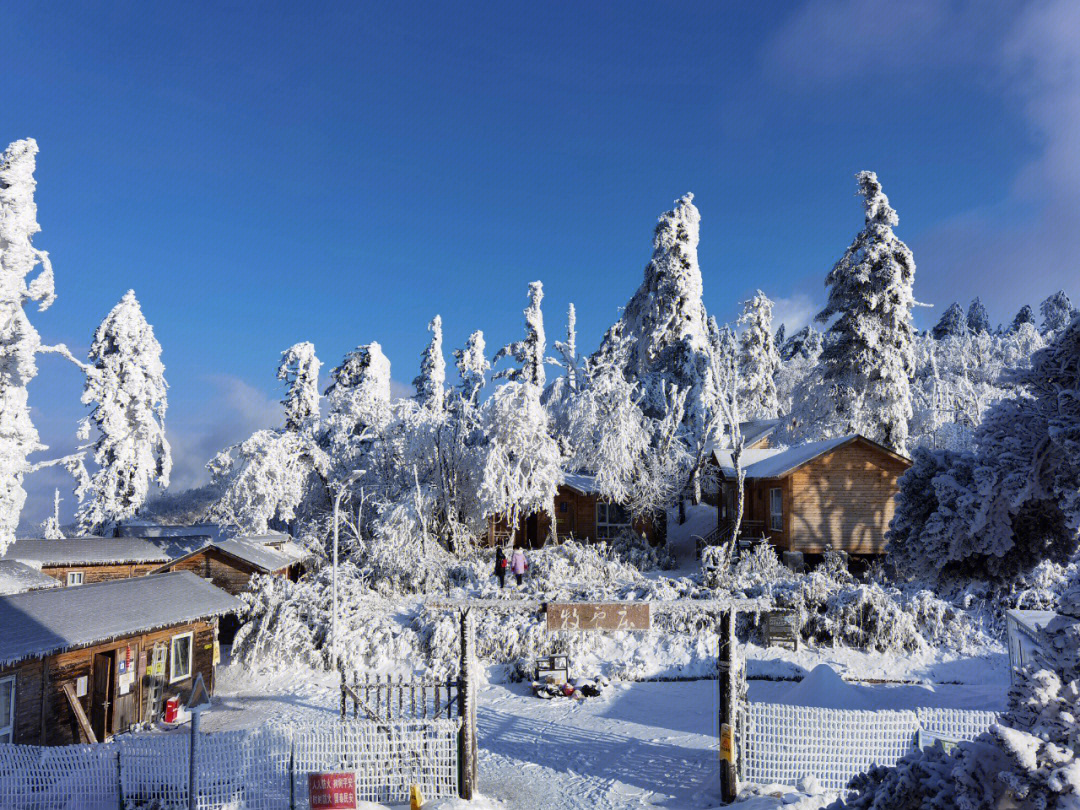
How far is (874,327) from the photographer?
3045 cm

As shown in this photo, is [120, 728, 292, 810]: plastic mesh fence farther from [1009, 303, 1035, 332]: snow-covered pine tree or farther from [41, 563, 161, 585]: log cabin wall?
[1009, 303, 1035, 332]: snow-covered pine tree

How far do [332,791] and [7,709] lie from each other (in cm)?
748

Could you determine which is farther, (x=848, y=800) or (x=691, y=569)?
(x=691, y=569)

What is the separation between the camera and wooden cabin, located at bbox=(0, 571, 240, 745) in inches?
508

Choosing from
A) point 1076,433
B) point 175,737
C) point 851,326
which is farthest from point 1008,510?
point 851,326

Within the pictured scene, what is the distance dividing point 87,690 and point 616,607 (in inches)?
525

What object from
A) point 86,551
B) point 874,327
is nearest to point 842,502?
point 874,327

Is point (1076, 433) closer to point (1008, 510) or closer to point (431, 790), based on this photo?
point (1008, 510)

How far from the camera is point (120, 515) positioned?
3088 cm

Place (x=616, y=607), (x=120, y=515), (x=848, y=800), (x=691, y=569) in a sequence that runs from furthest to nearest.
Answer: (x=120, y=515) < (x=691, y=569) < (x=616, y=607) < (x=848, y=800)

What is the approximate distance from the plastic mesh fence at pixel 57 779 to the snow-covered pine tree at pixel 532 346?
36.2 meters

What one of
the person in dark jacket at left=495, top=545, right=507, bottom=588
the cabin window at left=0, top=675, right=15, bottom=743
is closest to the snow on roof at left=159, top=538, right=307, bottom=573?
the person in dark jacket at left=495, top=545, right=507, bottom=588

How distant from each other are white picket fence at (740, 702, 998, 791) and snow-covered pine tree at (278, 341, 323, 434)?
114ft

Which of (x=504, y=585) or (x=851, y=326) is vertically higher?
(x=851, y=326)
